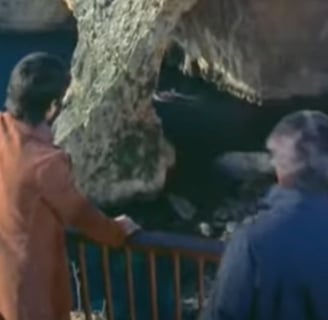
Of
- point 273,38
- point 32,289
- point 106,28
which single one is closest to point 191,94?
point 273,38

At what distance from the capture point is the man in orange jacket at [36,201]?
3492 mm

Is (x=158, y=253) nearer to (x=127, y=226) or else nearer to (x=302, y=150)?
(x=127, y=226)

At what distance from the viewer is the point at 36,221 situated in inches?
141

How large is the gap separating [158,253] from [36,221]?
1.47 feet

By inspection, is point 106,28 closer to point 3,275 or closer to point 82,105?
point 82,105

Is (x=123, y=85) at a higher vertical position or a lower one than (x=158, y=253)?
lower

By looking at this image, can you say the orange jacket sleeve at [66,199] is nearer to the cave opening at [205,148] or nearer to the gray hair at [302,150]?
the gray hair at [302,150]

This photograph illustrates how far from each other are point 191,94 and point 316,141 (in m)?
17.6

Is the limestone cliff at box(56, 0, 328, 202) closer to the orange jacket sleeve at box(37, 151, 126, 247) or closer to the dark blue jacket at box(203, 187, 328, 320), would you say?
the orange jacket sleeve at box(37, 151, 126, 247)

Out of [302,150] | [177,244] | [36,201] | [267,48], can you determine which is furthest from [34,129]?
[267,48]

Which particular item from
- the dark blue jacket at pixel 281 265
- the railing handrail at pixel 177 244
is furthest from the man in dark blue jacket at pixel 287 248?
the railing handrail at pixel 177 244

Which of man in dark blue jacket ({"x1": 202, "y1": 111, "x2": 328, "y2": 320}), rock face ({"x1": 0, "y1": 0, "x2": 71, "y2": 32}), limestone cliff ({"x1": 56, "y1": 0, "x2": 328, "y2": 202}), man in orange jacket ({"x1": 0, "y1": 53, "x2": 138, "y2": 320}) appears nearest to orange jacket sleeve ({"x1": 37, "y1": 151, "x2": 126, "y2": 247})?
man in orange jacket ({"x1": 0, "y1": 53, "x2": 138, "y2": 320})

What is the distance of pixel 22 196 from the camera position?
3553 millimetres

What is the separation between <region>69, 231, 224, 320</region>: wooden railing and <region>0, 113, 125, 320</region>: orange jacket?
10 centimetres
